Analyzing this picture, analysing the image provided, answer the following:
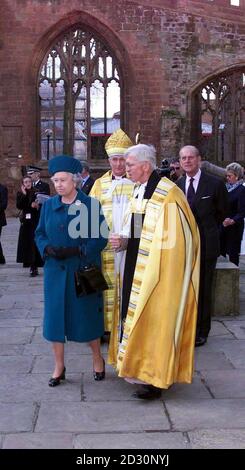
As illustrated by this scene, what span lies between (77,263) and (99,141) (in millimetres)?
18277

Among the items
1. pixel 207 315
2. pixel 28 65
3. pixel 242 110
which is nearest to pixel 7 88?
pixel 28 65

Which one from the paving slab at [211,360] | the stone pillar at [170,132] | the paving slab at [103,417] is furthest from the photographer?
the stone pillar at [170,132]

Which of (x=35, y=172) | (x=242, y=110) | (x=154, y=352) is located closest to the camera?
(x=154, y=352)

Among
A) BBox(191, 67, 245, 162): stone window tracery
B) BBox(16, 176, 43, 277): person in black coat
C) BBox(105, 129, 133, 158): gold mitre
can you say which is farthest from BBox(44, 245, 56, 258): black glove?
Answer: BBox(191, 67, 245, 162): stone window tracery

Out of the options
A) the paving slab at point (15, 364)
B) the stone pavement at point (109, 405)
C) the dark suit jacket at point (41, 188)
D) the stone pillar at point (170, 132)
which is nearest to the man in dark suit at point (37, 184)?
the dark suit jacket at point (41, 188)

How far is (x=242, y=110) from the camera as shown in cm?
2261

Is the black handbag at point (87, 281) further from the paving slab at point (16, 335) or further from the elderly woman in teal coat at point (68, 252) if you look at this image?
the paving slab at point (16, 335)

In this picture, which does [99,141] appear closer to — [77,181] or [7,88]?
[7,88]

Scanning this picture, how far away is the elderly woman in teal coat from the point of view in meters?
4.62

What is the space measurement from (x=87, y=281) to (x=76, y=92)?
18023 millimetres

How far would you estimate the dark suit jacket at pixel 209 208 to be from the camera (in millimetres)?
6082

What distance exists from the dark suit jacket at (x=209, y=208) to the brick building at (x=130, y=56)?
1474 centimetres

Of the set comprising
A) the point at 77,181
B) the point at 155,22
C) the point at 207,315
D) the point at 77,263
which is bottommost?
the point at 207,315

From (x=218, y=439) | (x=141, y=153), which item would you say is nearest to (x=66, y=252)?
(x=141, y=153)
